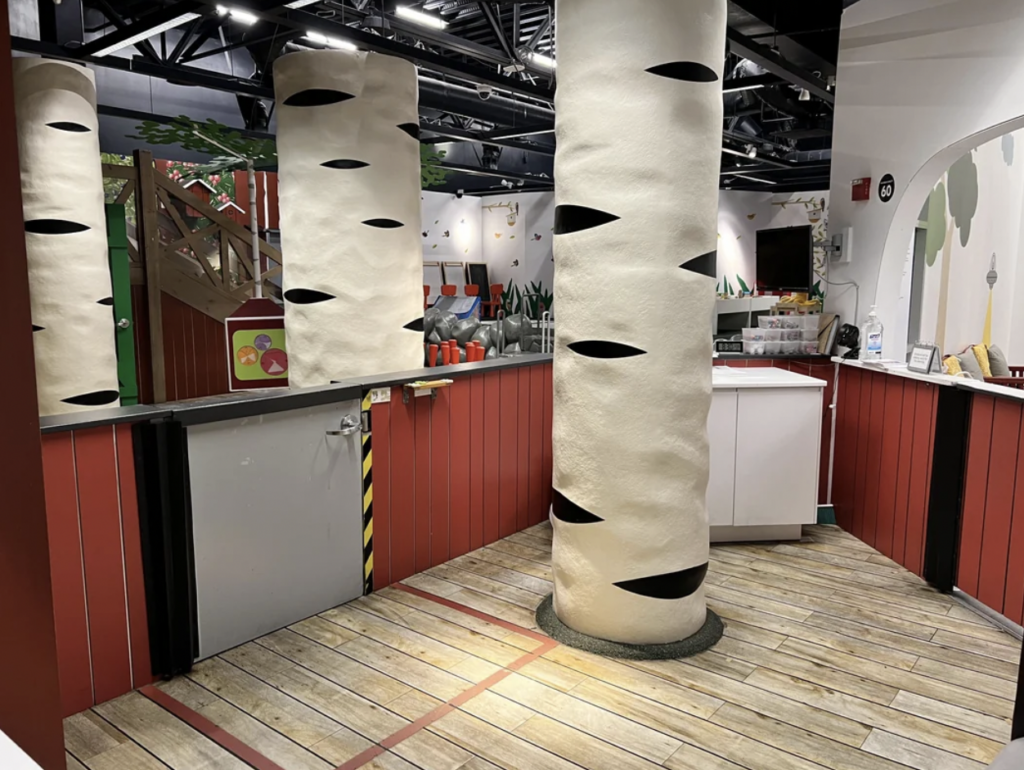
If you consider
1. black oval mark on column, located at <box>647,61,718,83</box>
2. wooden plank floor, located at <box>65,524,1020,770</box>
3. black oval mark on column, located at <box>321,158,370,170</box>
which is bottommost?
wooden plank floor, located at <box>65,524,1020,770</box>

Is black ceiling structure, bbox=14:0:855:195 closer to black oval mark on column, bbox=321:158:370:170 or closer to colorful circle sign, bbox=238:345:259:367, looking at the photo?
black oval mark on column, bbox=321:158:370:170

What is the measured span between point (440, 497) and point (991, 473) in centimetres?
267

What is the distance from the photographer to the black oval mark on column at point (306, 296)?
390 cm

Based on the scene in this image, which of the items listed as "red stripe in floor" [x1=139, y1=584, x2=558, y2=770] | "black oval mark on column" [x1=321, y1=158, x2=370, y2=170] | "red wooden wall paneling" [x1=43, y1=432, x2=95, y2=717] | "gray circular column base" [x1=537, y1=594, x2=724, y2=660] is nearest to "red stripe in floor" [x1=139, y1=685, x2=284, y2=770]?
"red stripe in floor" [x1=139, y1=584, x2=558, y2=770]

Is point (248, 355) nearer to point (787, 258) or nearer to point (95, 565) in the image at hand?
point (95, 565)

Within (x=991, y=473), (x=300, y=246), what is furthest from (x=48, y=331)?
(x=991, y=473)

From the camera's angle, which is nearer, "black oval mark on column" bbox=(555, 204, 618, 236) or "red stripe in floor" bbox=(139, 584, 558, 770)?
"red stripe in floor" bbox=(139, 584, 558, 770)

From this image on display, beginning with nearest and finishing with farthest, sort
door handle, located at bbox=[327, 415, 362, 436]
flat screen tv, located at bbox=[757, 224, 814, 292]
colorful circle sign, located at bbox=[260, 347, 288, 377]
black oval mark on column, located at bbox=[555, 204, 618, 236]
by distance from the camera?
1. black oval mark on column, located at bbox=[555, 204, 618, 236]
2. door handle, located at bbox=[327, 415, 362, 436]
3. colorful circle sign, located at bbox=[260, 347, 288, 377]
4. flat screen tv, located at bbox=[757, 224, 814, 292]

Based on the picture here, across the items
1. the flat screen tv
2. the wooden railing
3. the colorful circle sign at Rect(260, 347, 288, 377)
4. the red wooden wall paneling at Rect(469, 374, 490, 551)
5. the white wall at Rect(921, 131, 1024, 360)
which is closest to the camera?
the red wooden wall paneling at Rect(469, 374, 490, 551)

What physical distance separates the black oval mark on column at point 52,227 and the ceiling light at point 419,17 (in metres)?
3.41

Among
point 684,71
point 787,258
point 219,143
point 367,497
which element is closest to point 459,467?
point 367,497

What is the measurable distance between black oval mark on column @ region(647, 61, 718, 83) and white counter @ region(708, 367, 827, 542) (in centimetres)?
192

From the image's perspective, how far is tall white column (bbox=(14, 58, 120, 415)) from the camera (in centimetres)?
479

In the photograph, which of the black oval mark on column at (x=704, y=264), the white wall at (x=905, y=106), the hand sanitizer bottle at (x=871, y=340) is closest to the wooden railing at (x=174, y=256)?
the black oval mark on column at (x=704, y=264)
